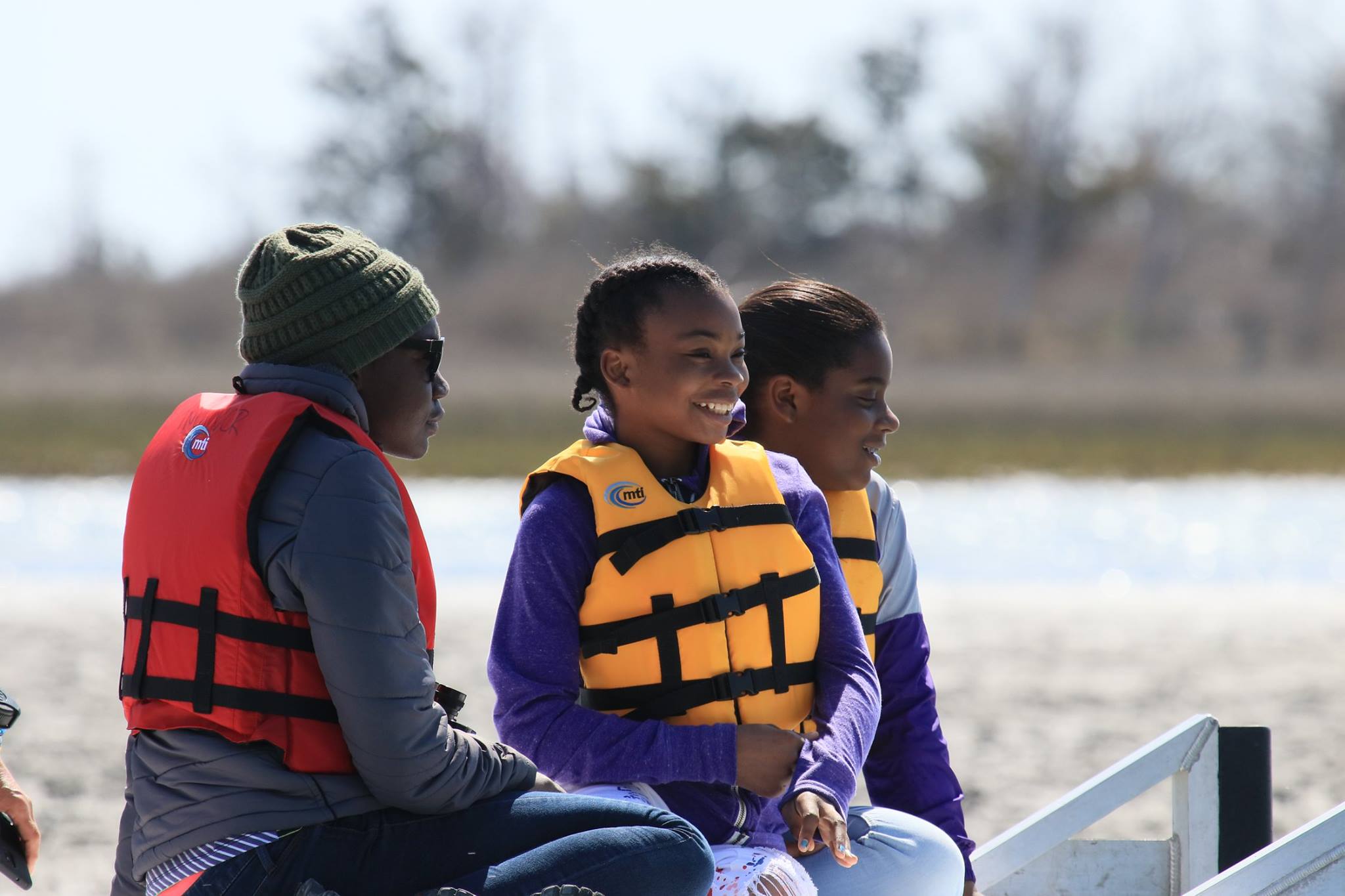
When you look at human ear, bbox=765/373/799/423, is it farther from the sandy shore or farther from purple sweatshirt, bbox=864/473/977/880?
the sandy shore

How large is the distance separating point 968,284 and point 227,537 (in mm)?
38622

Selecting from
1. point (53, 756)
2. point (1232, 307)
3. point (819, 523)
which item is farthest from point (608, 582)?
point (1232, 307)

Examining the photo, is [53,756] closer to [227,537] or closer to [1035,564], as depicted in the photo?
[227,537]

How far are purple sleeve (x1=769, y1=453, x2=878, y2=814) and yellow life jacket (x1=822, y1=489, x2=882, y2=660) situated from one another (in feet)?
0.89

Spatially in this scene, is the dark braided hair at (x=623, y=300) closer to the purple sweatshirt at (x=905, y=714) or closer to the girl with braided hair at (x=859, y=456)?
the girl with braided hair at (x=859, y=456)

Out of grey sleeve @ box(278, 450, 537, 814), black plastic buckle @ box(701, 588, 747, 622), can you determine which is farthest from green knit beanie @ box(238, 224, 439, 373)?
black plastic buckle @ box(701, 588, 747, 622)

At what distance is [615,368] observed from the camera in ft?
7.79

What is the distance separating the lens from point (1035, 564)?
12.6 metres

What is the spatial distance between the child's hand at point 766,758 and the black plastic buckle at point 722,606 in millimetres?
166

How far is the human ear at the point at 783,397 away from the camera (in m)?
2.79

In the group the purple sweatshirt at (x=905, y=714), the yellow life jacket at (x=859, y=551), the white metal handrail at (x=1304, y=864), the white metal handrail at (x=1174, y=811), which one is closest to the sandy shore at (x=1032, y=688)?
the white metal handrail at (x=1174, y=811)

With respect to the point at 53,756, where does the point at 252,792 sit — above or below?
above

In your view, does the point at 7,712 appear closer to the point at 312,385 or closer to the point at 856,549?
the point at 312,385

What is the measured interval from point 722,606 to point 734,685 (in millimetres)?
118
